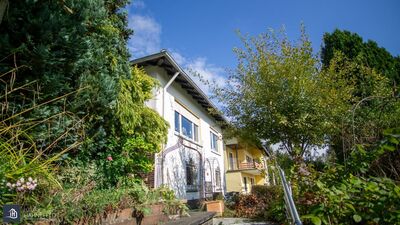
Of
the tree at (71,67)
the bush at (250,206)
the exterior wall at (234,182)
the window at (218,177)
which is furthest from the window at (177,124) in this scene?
the exterior wall at (234,182)

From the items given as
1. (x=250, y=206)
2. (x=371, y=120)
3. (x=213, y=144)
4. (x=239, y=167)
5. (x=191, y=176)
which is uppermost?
(x=213, y=144)

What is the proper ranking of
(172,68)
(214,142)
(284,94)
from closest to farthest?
(284,94) → (172,68) → (214,142)

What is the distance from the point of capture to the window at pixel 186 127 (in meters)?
13.5

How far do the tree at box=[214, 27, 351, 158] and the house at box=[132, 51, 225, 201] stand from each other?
2.35m

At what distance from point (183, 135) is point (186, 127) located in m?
0.83

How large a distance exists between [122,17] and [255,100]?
5.83 m

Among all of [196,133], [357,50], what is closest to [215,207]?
[196,133]

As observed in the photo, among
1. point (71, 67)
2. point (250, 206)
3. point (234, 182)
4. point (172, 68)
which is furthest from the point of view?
point (234, 182)

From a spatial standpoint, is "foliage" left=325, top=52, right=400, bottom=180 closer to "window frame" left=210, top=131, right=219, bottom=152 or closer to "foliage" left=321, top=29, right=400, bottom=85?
"foliage" left=321, top=29, right=400, bottom=85

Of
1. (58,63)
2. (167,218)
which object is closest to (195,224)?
(167,218)

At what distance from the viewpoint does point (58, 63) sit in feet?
15.9

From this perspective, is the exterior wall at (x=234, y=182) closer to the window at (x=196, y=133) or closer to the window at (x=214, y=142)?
the window at (x=214, y=142)

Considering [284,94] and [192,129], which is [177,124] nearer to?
[192,129]

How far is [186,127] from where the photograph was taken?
48.5 ft
